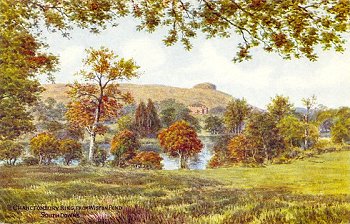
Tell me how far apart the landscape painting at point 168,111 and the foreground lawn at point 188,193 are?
10 mm

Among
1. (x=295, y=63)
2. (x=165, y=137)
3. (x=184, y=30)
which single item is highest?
(x=184, y=30)

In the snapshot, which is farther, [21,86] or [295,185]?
[21,86]

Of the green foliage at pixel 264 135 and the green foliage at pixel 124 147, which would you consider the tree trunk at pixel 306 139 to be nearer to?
the green foliage at pixel 264 135

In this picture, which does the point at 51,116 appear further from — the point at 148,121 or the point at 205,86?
the point at 205,86

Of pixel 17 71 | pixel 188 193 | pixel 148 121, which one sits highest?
pixel 17 71

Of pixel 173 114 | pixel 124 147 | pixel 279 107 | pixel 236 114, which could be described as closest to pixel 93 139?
pixel 124 147

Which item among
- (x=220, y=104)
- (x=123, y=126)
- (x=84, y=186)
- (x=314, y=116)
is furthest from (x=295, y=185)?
(x=84, y=186)

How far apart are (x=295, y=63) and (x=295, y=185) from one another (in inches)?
39.2

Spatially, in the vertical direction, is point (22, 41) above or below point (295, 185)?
above

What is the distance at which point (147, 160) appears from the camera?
3.86m

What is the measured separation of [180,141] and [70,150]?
0.93 metres

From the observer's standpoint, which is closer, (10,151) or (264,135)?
(264,135)

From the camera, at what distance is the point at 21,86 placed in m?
4.00

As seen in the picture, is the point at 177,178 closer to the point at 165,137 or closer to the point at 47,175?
the point at 165,137
